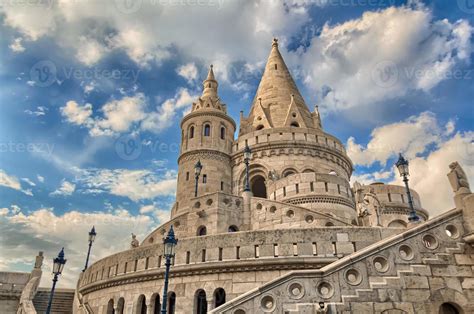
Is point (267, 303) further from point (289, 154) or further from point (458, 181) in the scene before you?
point (289, 154)

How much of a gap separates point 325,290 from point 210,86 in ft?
82.6

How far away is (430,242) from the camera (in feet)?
26.3

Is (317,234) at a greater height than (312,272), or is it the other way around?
(317,234)

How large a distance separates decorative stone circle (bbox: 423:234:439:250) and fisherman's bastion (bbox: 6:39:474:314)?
0.07ft

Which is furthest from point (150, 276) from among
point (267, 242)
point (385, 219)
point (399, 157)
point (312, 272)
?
point (385, 219)

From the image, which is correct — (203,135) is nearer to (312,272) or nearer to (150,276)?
(150,276)

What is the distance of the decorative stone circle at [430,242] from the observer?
789 centimetres

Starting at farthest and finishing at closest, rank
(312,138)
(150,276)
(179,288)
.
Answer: (312,138) → (150,276) → (179,288)

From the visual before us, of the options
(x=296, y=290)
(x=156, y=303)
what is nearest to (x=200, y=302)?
(x=156, y=303)

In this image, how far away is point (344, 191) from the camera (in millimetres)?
19594

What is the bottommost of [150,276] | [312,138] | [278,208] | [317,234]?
[150,276]

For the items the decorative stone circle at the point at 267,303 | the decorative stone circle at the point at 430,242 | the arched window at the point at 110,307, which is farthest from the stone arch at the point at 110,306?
the decorative stone circle at the point at 430,242

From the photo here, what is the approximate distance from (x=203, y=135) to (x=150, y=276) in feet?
47.0

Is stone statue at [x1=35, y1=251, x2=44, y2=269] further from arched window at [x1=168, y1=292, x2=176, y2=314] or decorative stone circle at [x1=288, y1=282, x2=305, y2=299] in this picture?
decorative stone circle at [x1=288, y1=282, x2=305, y2=299]
